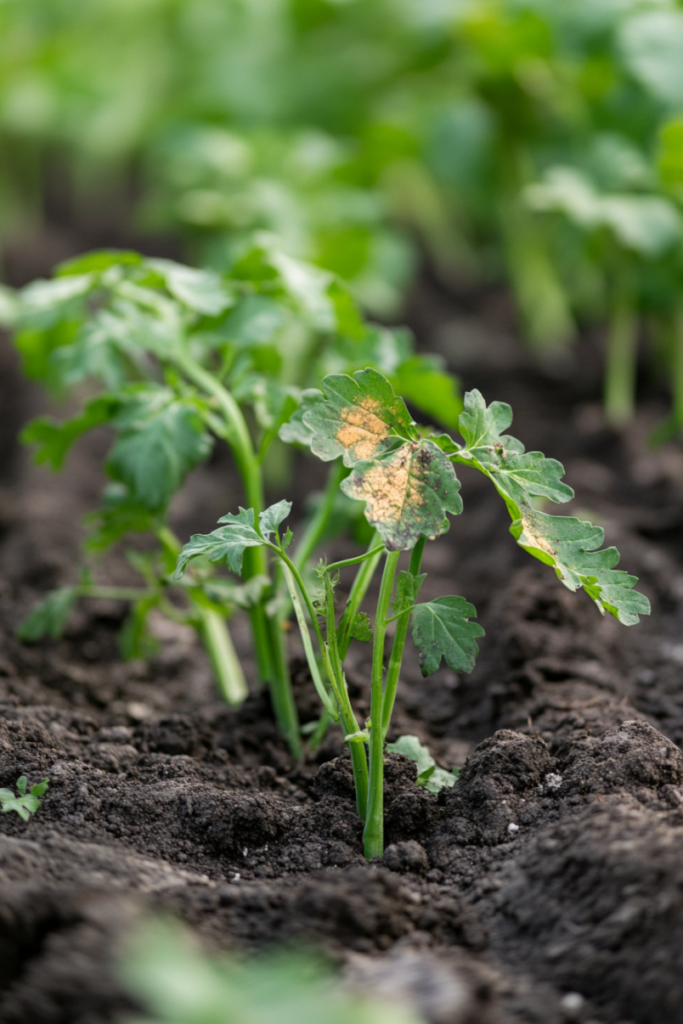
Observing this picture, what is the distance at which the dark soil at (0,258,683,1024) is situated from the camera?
38.1 inches

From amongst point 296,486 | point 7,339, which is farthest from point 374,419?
point 7,339

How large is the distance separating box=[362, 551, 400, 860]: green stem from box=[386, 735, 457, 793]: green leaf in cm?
13

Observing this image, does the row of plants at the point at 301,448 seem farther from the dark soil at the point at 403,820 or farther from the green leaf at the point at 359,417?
the dark soil at the point at 403,820

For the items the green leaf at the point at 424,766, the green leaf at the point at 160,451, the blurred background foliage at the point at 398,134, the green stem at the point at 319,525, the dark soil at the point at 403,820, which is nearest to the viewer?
the dark soil at the point at 403,820

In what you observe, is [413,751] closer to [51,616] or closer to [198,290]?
[51,616]

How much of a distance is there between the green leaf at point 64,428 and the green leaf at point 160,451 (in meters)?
0.09

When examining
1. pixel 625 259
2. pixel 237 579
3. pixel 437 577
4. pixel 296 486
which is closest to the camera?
pixel 237 579

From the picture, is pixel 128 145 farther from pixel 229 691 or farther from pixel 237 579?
pixel 229 691

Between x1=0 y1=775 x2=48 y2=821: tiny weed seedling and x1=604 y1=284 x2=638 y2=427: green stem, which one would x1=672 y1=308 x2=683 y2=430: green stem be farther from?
x1=0 y1=775 x2=48 y2=821: tiny weed seedling

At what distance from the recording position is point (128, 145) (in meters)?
4.84

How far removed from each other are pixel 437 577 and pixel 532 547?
49.9 inches

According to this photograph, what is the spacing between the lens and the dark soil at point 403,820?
3.17 ft

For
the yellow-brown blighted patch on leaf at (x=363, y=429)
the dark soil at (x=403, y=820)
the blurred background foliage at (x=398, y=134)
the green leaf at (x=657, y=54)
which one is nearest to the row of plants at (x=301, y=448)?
the yellow-brown blighted patch on leaf at (x=363, y=429)

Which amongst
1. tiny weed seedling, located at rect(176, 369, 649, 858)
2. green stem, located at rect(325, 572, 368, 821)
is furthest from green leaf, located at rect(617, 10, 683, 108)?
green stem, located at rect(325, 572, 368, 821)
